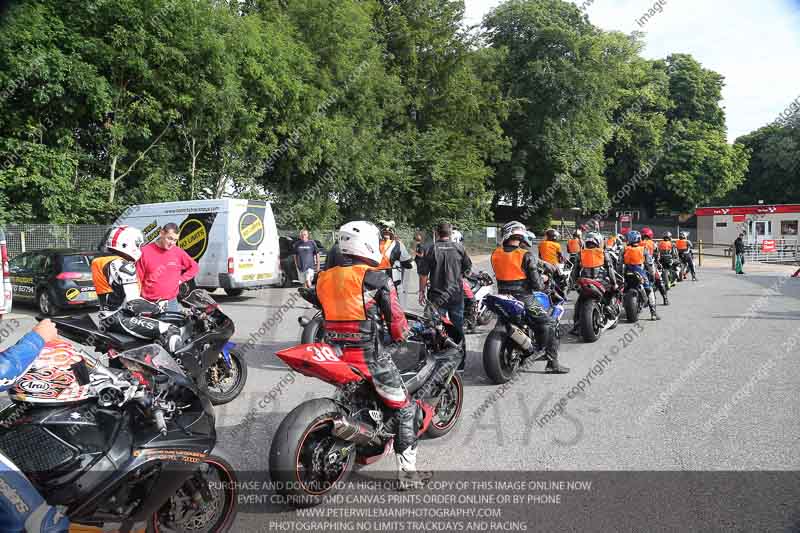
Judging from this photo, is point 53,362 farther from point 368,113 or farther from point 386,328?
point 368,113

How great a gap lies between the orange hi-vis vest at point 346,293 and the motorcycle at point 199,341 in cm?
179

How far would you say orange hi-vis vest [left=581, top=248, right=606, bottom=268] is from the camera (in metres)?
10.1

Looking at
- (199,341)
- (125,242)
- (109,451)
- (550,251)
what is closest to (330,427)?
(109,451)

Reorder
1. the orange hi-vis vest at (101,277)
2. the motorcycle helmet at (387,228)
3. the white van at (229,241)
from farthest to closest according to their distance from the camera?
the white van at (229,241) < the motorcycle helmet at (387,228) < the orange hi-vis vest at (101,277)

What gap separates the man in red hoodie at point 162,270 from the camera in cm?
631

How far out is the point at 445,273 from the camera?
7777mm

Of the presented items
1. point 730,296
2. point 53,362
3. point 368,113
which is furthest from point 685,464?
point 368,113

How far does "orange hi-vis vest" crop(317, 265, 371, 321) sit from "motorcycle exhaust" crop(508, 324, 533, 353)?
3325 millimetres

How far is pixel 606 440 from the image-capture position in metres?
5.08

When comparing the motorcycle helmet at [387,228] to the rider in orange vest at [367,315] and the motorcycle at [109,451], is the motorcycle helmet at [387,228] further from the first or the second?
the motorcycle at [109,451]

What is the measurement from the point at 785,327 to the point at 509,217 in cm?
3826

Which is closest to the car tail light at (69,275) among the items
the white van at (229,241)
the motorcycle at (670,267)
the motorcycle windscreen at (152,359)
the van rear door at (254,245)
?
the white van at (229,241)

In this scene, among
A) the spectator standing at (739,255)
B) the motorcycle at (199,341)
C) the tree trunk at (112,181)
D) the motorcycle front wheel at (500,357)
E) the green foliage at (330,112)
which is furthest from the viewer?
the spectator standing at (739,255)

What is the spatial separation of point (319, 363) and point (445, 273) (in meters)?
4.16
